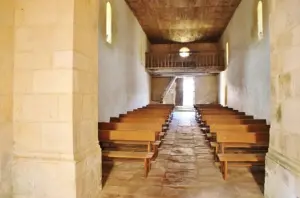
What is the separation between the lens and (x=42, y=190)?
261 cm

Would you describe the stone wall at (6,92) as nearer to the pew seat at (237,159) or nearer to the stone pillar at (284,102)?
the stone pillar at (284,102)

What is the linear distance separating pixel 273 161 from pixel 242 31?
20.9 ft

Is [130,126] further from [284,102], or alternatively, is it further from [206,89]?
[206,89]

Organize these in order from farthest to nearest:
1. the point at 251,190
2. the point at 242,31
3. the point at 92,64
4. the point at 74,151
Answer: the point at 242,31
the point at 251,190
the point at 92,64
the point at 74,151

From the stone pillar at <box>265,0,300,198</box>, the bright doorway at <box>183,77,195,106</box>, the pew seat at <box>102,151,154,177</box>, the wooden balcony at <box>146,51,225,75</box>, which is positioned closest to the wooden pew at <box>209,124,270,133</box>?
the pew seat at <box>102,151,154,177</box>

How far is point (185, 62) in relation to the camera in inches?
532

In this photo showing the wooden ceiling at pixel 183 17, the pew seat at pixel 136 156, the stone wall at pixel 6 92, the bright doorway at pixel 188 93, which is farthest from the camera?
the bright doorway at pixel 188 93

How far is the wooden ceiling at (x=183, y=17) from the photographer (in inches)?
341

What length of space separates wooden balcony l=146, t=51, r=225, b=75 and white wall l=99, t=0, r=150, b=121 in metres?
2.40

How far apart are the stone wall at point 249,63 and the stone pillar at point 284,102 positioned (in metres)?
2.74

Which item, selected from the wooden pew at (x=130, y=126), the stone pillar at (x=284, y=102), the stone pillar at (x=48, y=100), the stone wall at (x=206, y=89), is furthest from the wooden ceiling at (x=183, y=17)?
the stone pillar at (x=48, y=100)

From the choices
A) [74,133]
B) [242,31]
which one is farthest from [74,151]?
[242,31]

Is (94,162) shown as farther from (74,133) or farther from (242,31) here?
(242,31)

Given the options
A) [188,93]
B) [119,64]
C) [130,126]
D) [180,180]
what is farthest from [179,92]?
[180,180]
